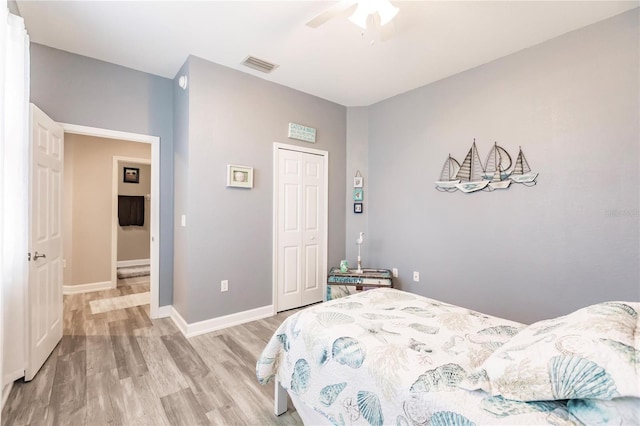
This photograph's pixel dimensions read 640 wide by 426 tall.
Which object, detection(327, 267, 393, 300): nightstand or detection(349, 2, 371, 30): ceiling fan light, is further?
detection(327, 267, 393, 300): nightstand

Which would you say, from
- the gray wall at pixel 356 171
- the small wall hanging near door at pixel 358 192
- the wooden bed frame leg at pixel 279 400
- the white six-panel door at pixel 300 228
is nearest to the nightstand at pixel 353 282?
the white six-panel door at pixel 300 228

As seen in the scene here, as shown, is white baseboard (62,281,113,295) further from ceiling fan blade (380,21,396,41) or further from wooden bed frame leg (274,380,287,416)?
ceiling fan blade (380,21,396,41)

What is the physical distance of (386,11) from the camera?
1.83m

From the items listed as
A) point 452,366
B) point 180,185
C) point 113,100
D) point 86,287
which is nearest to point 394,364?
point 452,366

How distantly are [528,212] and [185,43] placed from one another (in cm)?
352

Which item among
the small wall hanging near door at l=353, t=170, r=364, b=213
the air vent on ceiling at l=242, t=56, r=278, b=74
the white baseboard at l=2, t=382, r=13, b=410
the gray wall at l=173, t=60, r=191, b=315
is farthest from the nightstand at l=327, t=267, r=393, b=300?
the white baseboard at l=2, t=382, r=13, b=410

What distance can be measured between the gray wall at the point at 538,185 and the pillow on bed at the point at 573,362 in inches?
62.2

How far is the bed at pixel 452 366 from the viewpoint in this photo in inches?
31.5

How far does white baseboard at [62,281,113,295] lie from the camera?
4.02 metres

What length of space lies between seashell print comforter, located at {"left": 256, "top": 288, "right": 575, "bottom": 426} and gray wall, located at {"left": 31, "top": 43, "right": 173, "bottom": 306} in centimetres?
236

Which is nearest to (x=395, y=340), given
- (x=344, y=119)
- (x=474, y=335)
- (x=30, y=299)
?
(x=474, y=335)

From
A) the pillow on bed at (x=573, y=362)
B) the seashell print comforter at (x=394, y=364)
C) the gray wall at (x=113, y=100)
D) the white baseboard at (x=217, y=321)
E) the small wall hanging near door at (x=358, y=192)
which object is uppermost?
the gray wall at (x=113, y=100)

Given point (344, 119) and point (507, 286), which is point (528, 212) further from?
point (344, 119)

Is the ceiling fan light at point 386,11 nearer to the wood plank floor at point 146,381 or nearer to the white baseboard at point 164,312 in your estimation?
the wood plank floor at point 146,381
